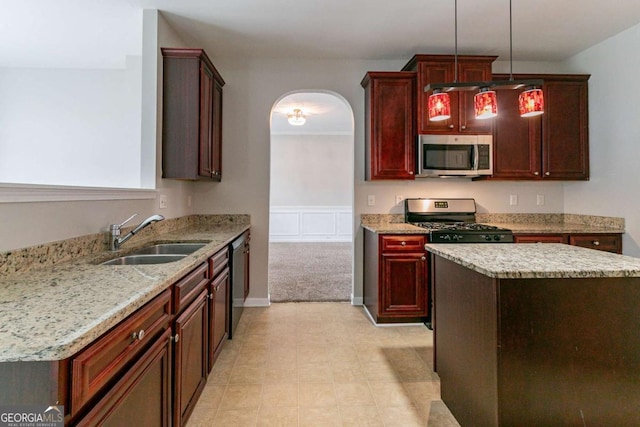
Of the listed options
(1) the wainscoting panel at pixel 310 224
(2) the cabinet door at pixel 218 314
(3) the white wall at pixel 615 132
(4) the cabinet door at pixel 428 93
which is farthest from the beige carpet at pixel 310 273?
(3) the white wall at pixel 615 132

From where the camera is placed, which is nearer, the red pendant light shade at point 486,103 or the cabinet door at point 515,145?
the red pendant light shade at point 486,103

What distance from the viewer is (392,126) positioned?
3.32 metres

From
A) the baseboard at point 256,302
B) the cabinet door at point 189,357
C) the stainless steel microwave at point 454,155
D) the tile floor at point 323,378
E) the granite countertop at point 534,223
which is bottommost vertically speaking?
the tile floor at point 323,378

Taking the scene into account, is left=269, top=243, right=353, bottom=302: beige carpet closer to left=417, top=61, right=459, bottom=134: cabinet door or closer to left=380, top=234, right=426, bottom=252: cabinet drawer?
left=380, top=234, right=426, bottom=252: cabinet drawer

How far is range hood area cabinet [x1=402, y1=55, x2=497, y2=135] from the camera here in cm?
320

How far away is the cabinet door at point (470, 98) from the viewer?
127 inches

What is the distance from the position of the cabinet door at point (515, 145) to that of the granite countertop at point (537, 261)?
5.50 feet

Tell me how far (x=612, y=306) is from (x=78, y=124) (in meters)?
4.86

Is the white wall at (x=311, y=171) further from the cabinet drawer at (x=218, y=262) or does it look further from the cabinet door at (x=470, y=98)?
the cabinet drawer at (x=218, y=262)

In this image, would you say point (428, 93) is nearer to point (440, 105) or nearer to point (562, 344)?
point (440, 105)

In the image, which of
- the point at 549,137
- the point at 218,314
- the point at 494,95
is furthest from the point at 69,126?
the point at 549,137

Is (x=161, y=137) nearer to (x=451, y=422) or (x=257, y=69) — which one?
(x=257, y=69)

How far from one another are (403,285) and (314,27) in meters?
2.48

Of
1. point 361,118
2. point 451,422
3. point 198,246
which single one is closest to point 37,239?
point 198,246
